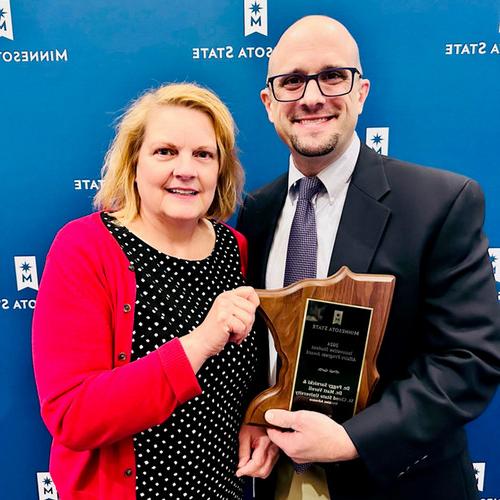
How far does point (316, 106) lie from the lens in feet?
3.58

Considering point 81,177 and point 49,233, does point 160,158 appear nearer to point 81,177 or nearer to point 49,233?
point 81,177

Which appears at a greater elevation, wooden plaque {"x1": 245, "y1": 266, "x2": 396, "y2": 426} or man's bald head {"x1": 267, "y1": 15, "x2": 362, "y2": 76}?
man's bald head {"x1": 267, "y1": 15, "x2": 362, "y2": 76}

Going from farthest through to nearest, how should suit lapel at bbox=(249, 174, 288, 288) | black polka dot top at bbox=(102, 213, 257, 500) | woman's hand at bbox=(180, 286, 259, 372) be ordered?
suit lapel at bbox=(249, 174, 288, 288) < black polka dot top at bbox=(102, 213, 257, 500) < woman's hand at bbox=(180, 286, 259, 372)

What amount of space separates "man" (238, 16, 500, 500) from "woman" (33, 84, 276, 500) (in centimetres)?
16

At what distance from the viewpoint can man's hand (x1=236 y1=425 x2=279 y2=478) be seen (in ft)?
3.69

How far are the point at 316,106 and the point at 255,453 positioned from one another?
80 centimetres

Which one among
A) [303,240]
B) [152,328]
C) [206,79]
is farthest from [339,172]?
[206,79]

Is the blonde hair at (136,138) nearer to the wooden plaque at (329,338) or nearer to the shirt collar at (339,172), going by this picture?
the shirt collar at (339,172)

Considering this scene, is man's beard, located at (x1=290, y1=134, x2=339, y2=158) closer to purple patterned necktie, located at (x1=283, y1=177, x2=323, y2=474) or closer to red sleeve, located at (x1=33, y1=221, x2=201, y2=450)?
purple patterned necktie, located at (x1=283, y1=177, x2=323, y2=474)

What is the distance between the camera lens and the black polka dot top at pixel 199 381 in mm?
1007

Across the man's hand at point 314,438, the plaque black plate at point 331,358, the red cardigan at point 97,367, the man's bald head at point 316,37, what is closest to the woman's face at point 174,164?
the red cardigan at point 97,367

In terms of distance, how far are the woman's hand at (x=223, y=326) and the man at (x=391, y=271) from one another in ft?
0.70

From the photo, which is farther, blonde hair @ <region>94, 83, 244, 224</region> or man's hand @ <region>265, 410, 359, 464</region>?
blonde hair @ <region>94, 83, 244, 224</region>

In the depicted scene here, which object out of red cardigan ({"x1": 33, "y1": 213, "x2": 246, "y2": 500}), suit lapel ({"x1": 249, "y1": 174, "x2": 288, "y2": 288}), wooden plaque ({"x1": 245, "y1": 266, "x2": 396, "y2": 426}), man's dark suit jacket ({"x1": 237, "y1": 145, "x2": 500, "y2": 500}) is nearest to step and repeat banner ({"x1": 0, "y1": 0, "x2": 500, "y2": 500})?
suit lapel ({"x1": 249, "y1": 174, "x2": 288, "y2": 288})
